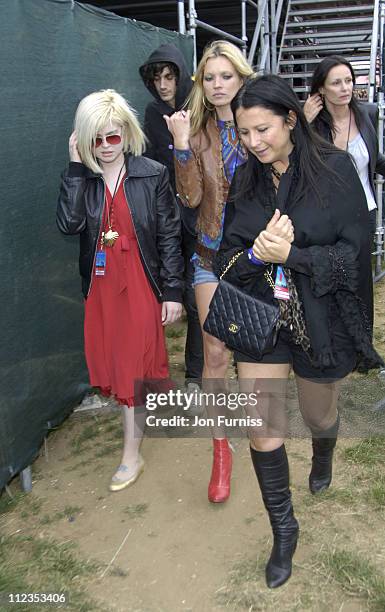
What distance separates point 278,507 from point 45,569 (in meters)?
1.04

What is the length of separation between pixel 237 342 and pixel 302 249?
16.3 inches

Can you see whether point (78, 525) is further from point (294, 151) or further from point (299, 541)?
point (294, 151)

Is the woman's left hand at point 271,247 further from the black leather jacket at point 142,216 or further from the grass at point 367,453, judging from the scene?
the grass at point 367,453

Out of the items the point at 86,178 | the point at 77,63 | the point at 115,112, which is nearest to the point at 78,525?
the point at 86,178

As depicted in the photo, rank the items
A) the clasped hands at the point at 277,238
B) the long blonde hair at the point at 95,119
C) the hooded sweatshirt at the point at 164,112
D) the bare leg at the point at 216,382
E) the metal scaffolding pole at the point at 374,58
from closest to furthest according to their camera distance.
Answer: the clasped hands at the point at 277,238 < the long blonde hair at the point at 95,119 < the bare leg at the point at 216,382 < the hooded sweatshirt at the point at 164,112 < the metal scaffolding pole at the point at 374,58

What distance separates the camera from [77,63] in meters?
3.47

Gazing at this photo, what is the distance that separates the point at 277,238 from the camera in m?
2.10

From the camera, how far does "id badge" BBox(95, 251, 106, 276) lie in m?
2.89

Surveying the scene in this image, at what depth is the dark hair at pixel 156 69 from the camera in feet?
11.9

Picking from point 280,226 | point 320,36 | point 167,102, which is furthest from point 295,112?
point 320,36

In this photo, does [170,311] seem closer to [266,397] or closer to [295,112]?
[266,397]

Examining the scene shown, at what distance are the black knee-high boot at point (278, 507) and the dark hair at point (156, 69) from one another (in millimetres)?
2384

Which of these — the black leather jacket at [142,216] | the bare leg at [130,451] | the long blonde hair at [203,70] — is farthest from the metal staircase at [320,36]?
the bare leg at [130,451]

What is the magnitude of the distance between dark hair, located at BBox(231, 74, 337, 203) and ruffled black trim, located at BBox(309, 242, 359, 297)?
19 cm
